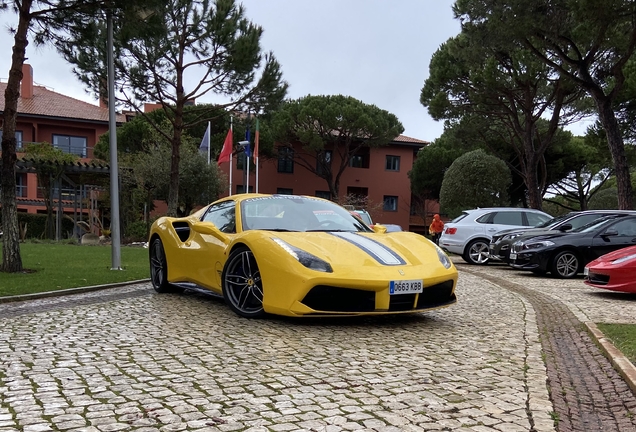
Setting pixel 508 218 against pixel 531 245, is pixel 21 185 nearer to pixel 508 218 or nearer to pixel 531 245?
pixel 508 218

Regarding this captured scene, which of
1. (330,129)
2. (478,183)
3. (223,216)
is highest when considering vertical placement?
(330,129)

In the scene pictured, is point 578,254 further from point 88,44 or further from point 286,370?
point 88,44

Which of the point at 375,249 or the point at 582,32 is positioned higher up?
the point at 582,32

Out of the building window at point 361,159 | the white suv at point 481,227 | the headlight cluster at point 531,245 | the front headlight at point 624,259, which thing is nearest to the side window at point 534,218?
the white suv at point 481,227

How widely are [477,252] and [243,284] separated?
10.9m

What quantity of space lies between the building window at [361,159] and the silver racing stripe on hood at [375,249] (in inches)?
1426

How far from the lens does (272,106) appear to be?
19250 millimetres

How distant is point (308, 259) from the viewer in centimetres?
478

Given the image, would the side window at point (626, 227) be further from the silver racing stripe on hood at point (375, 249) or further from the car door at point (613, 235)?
the silver racing stripe on hood at point (375, 249)

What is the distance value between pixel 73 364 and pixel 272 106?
53.4 ft

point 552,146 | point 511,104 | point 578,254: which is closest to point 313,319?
point 578,254

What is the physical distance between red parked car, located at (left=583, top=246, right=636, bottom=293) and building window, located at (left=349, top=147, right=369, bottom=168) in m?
33.6

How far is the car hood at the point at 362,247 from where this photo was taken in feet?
16.1

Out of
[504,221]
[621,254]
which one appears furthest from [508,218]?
[621,254]
